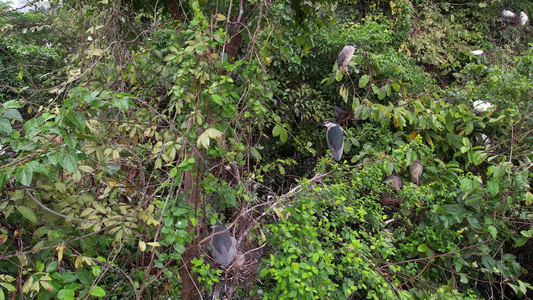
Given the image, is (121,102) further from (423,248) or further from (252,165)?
→ (423,248)

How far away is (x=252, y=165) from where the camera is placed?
289 cm

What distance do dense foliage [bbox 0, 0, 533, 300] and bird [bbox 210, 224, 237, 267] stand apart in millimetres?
91

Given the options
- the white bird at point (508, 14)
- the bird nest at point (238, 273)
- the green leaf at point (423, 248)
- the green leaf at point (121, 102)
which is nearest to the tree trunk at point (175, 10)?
the green leaf at point (121, 102)

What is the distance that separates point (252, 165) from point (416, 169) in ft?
4.46

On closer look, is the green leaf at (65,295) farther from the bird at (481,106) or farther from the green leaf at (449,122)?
the bird at (481,106)

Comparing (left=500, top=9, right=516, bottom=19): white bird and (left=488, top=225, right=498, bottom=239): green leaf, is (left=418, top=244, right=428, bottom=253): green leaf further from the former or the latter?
(left=500, top=9, right=516, bottom=19): white bird

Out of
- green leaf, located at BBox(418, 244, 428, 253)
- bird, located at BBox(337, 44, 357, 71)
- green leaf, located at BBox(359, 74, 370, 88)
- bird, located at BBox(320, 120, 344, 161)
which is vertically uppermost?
bird, located at BBox(337, 44, 357, 71)

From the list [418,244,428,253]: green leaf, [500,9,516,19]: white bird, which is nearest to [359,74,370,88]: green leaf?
[418,244,428,253]: green leaf

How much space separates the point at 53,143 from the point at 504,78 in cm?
350

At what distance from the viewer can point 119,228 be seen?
1.40 metres

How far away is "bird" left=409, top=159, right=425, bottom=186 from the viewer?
9.61 ft

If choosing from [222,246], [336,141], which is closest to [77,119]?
[222,246]

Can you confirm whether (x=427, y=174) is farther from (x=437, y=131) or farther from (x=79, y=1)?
(x=79, y=1)

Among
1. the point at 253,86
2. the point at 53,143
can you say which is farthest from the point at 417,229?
the point at 53,143
